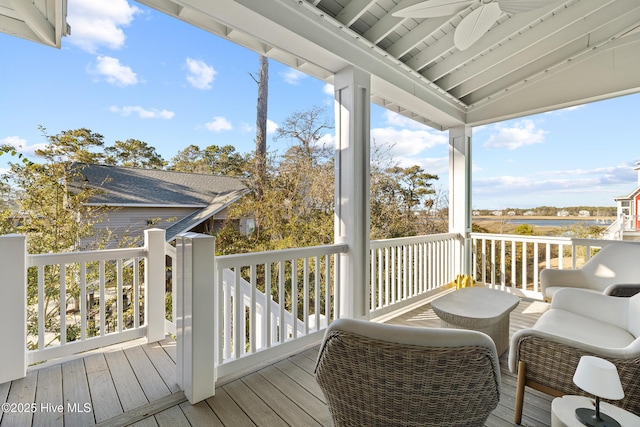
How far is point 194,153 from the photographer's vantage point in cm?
545

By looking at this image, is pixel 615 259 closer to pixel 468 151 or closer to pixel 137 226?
pixel 468 151

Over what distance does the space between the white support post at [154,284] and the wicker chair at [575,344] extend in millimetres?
2985

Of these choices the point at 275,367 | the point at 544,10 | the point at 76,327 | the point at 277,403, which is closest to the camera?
the point at 277,403

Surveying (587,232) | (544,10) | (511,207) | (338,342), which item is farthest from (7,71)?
(587,232)

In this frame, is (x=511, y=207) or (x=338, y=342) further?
(x=511, y=207)

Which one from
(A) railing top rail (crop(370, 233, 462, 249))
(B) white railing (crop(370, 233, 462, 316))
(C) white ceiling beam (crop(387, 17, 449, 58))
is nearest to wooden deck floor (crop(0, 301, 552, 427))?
(B) white railing (crop(370, 233, 462, 316))

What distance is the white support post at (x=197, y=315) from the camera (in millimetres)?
1925

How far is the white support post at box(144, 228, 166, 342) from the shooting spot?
2.82 m

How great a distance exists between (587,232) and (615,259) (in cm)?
266

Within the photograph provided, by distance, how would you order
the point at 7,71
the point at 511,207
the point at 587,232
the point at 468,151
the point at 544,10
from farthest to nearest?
the point at 511,207 < the point at 587,232 < the point at 468,151 < the point at 7,71 < the point at 544,10

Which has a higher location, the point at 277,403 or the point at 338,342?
the point at 338,342

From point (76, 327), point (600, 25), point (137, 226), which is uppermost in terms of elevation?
point (600, 25)

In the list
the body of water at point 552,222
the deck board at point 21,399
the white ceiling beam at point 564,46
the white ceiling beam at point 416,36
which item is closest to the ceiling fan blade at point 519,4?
the white ceiling beam at point 416,36

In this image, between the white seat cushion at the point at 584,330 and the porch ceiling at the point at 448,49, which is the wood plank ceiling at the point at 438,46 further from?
the white seat cushion at the point at 584,330
